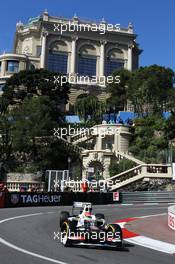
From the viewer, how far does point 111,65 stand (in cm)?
10738

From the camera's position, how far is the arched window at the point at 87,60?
10506cm

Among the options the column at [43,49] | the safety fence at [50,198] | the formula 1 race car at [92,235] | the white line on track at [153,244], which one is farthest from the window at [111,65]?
the formula 1 race car at [92,235]

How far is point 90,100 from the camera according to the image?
7769 cm

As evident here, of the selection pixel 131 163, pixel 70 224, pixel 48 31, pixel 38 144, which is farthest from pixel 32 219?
pixel 48 31

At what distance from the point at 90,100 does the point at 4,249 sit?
218 ft

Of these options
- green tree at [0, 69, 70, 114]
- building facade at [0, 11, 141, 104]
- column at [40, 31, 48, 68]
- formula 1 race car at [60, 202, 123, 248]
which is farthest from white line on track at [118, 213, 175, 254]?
column at [40, 31, 48, 68]

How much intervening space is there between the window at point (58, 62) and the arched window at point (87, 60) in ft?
13.2

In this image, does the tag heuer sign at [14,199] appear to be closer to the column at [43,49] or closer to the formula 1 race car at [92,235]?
the formula 1 race car at [92,235]

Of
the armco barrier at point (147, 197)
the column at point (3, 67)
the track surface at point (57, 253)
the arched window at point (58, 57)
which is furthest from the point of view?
the arched window at point (58, 57)

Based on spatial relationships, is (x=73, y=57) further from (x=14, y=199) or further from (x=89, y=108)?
(x=14, y=199)

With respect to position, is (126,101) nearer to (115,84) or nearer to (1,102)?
(115,84)

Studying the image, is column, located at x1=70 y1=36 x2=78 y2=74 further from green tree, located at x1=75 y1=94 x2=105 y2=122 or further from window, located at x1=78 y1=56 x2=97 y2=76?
green tree, located at x1=75 y1=94 x2=105 y2=122

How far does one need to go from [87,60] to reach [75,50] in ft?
15.2

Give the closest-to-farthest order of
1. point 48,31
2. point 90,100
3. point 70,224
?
1. point 70,224
2. point 90,100
3. point 48,31
